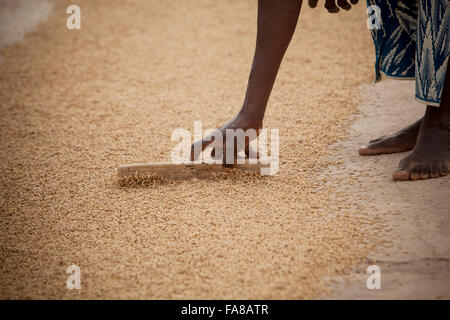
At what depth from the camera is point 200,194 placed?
5.96 ft

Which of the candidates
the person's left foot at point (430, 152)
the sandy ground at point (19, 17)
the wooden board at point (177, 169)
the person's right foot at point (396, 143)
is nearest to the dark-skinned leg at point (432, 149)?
the person's left foot at point (430, 152)

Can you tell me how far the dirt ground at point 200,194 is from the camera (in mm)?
1368

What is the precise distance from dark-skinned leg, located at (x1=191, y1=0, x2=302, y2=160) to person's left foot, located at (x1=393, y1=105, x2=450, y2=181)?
658 millimetres

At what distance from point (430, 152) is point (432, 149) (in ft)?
0.06

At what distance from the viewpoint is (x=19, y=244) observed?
159 centimetres

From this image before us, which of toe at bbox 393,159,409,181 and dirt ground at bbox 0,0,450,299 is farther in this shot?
toe at bbox 393,159,409,181

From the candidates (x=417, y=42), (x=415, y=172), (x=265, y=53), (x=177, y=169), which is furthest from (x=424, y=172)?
(x=177, y=169)

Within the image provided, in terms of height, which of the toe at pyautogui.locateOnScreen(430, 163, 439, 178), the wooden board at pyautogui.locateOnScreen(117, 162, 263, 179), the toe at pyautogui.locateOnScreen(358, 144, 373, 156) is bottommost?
the toe at pyautogui.locateOnScreen(430, 163, 439, 178)

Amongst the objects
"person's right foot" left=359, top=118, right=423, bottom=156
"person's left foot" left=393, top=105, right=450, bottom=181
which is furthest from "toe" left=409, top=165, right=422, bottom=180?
"person's right foot" left=359, top=118, right=423, bottom=156

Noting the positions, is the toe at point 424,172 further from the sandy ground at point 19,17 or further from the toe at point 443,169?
the sandy ground at point 19,17

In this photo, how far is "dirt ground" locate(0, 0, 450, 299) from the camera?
4.49 ft

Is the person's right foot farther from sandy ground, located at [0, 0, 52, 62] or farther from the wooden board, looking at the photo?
sandy ground, located at [0, 0, 52, 62]

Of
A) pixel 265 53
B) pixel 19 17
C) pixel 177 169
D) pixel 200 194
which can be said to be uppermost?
pixel 19 17

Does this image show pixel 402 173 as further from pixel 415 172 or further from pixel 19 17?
pixel 19 17
